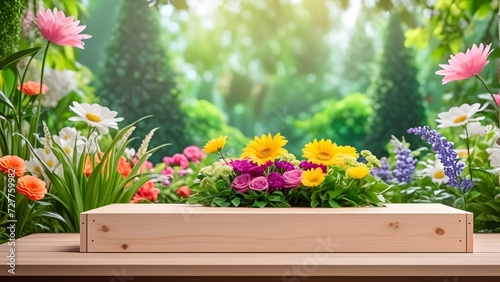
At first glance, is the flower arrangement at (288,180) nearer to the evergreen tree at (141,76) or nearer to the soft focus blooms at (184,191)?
the soft focus blooms at (184,191)

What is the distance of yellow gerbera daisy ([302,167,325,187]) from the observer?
4.23 feet

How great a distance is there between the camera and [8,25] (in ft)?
Result: 5.64

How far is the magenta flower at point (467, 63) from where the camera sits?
4.85 feet

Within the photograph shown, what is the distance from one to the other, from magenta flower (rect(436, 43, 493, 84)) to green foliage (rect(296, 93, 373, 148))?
88.2 inches

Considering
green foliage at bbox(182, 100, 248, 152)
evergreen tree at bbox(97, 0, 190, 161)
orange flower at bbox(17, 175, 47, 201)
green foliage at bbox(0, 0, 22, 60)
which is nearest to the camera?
orange flower at bbox(17, 175, 47, 201)

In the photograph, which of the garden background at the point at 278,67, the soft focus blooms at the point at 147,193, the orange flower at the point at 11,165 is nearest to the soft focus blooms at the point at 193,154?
the soft focus blooms at the point at 147,193

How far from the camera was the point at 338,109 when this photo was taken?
4.02 m

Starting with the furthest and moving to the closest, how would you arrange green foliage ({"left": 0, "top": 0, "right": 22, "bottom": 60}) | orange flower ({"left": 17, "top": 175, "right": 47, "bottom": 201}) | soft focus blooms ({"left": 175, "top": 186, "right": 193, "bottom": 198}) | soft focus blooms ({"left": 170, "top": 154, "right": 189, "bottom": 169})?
soft focus blooms ({"left": 170, "top": 154, "right": 189, "bottom": 169}), soft focus blooms ({"left": 175, "top": 186, "right": 193, "bottom": 198}), green foliage ({"left": 0, "top": 0, "right": 22, "bottom": 60}), orange flower ({"left": 17, "top": 175, "right": 47, "bottom": 201})

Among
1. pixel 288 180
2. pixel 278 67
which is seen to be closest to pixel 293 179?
pixel 288 180

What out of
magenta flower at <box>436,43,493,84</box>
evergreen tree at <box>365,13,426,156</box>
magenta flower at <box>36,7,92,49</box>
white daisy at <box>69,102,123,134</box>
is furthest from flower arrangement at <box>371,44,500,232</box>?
evergreen tree at <box>365,13,426,156</box>

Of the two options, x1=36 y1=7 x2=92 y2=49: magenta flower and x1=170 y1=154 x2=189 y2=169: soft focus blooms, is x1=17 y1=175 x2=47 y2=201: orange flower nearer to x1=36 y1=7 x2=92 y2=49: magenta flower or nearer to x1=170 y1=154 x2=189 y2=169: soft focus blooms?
x1=36 y1=7 x2=92 y2=49: magenta flower

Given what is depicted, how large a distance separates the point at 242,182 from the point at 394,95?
239cm

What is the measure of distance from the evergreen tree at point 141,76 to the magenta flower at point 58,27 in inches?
68.9

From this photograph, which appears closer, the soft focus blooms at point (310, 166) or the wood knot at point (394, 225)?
the wood knot at point (394, 225)
